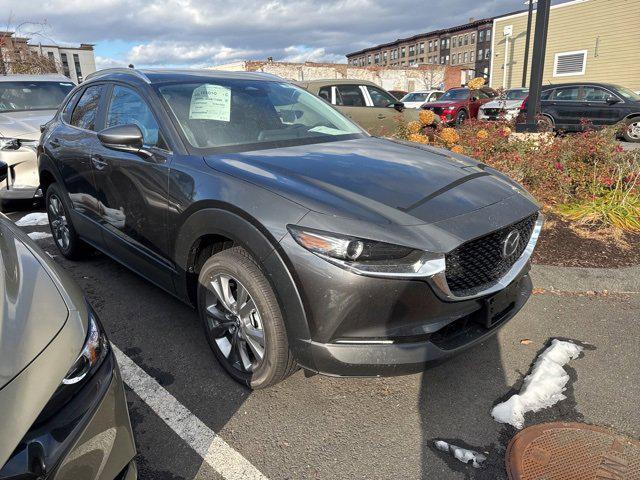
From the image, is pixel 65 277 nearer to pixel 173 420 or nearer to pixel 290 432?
pixel 173 420

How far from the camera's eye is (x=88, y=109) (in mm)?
4055

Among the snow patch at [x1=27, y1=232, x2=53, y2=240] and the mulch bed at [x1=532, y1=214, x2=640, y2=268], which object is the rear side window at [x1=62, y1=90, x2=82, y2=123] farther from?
the mulch bed at [x1=532, y1=214, x2=640, y2=268]

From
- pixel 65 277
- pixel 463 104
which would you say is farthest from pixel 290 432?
pixel 463 104

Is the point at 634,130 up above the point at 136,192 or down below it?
below

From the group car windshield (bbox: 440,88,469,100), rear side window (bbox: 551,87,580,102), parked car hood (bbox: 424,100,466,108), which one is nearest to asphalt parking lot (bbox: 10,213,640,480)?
rear side window (bbox: 551,87,580,102)

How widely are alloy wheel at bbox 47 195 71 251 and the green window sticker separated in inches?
83.1

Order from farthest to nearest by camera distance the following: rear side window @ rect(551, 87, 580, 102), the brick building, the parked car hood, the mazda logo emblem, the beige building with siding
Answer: the brick building
the beige building with siding
the parked car hood
rear side window @ rect(551, 87, 580, 102)
the mazda logo emblem

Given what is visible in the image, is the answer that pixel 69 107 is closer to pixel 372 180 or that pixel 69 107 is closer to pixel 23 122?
pixel 23 122

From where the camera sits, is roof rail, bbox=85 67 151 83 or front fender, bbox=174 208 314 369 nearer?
front fender, bbox=174 208 314 369

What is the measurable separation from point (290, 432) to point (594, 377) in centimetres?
180

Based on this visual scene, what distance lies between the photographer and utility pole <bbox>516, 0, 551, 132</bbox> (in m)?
6.71

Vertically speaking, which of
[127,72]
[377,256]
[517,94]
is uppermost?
[127,72]

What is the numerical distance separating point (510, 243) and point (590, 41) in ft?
87.7

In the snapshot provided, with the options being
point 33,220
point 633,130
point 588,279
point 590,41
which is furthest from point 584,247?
point 590,41
